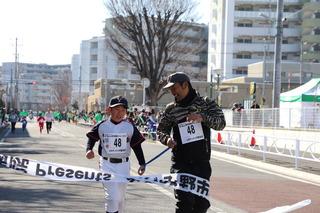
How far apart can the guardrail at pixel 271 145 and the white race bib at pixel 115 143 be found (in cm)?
1152

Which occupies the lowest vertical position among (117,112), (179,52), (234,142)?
(234,142)

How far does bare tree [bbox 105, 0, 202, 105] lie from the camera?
4769 cm

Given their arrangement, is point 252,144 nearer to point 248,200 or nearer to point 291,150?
point 291,150

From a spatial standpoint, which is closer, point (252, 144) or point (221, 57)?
point (252, 144)

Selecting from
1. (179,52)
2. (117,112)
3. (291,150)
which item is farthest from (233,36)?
(117,112)

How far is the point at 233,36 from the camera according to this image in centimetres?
10150

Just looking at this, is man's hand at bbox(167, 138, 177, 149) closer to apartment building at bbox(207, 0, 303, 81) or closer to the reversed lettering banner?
the reversed lettering banner

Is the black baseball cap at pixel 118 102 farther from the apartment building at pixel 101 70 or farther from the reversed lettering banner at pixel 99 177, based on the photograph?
the apartment building at pixel 101 70

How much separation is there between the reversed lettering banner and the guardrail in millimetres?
11390

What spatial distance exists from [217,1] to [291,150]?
3604 inches

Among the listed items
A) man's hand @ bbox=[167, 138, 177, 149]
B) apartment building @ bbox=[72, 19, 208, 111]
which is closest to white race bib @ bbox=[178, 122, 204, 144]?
man's hand @ bbox=[167, 138, 177, 149]

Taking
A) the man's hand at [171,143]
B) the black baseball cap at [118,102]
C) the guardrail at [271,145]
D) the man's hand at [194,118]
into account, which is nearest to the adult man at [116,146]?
the black baseball cap at [118,102]

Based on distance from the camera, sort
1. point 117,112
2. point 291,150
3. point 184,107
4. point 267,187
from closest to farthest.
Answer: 1. point 184,107
2. point 117,112
3. point 267,187
4. point 291,150

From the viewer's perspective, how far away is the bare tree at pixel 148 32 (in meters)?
47.7
